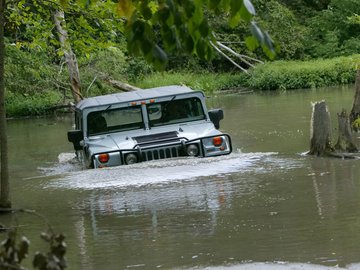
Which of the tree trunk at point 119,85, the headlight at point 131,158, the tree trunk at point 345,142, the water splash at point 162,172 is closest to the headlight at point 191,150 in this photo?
the headlight at point 131,158

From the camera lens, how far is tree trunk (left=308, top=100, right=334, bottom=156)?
41.1 feet

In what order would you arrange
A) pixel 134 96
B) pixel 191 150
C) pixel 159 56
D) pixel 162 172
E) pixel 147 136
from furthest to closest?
pixel 134 96
pixel 147 136
pixel 191 150
pixel 162 172
pixel 159 56

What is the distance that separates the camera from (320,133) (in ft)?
41.1

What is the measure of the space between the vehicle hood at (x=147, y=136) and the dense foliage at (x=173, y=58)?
152 cm

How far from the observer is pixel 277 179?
31.0 feet

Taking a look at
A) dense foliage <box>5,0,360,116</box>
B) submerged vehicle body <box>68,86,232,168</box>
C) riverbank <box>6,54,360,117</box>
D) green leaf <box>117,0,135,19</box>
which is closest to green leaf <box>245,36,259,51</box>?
green leaf <box>117,0,135,19</box>

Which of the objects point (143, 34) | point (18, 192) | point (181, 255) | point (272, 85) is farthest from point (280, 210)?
point (272, 85)

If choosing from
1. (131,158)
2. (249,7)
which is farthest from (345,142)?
(249,7)

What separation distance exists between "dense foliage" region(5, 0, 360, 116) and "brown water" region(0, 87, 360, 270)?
10.3 ft

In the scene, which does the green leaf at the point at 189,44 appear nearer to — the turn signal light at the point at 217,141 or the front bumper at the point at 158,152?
the front bumper at the point at 158,152

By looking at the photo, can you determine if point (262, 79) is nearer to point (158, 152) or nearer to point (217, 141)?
point (217, 141)

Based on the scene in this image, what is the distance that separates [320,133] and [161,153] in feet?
8.61

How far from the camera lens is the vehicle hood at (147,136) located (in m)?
12.3

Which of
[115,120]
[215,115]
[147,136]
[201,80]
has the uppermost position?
[115,120]
